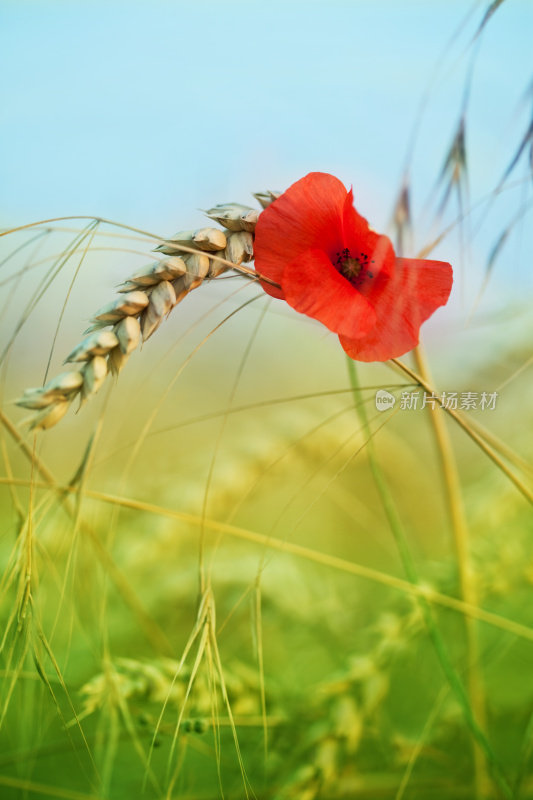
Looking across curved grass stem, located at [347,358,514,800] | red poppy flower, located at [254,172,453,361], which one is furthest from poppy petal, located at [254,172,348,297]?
curved grass stem, located at [347,358,514,800]

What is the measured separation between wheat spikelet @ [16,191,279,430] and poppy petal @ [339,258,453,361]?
0.33 ft

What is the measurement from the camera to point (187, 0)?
59 centimetres

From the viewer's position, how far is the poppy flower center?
0.46m

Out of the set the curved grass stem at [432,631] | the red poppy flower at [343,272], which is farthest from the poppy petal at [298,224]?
the curved grass stem at [432,631]

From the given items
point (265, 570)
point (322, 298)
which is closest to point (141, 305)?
point (322, 298)

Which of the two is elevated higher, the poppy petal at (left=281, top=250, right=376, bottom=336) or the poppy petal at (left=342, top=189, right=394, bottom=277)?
the poppy petal at (left=342, top=189, right=394, bottom=277)

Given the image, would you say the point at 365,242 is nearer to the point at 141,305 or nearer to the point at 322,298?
the point at 322,298

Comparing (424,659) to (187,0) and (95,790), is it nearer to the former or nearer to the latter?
(95,790)

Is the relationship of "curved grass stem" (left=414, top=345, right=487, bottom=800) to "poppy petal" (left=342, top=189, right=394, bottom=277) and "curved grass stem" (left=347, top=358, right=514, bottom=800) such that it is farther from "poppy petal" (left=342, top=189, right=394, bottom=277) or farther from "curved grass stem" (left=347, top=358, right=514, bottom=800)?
"poppy petal" (left=342, top=189, right=394, bottom=277)

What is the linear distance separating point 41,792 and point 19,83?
2.29 ft

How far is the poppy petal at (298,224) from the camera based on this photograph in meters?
0.43

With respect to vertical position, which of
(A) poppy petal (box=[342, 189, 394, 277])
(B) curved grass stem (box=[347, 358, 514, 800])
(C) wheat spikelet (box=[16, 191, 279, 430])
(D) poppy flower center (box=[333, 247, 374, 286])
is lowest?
(B) curved grass stem (box=[347, 358, 514, 800])

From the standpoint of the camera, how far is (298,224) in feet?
1.44

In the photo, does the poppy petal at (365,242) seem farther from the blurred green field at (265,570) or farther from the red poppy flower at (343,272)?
Result: the blurred green field at (265,570)
